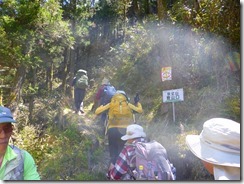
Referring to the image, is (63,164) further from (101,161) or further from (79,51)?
(79,51)

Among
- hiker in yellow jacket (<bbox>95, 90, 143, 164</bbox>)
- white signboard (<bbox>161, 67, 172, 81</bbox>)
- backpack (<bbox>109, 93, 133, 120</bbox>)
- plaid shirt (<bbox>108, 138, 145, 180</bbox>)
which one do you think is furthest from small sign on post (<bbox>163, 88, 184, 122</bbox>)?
plaid shirt (<bbox>108, 138, 145, 180</bbox>)

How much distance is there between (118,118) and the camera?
2424mm

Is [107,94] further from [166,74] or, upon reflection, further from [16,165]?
[16,165]

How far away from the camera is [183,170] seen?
1986 millimetres

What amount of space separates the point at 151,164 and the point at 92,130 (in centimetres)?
136

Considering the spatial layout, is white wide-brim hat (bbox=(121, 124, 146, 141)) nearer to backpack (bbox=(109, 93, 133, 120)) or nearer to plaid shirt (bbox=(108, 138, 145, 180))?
plaid shirt (bbox=(108, 138, 145, 180))

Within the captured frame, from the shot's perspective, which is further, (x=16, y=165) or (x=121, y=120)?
(x=121, y=120)

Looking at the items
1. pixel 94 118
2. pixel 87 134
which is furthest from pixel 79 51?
pixel 87 134

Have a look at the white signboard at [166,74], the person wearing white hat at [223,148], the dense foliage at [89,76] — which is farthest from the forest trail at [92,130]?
the person wearing white hat at [223,148]

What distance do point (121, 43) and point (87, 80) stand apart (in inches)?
47.7

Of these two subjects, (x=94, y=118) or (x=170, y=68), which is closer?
(x=170, y=68)

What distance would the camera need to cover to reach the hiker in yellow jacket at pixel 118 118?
2381 mm

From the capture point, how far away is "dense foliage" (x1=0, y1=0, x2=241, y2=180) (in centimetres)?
236

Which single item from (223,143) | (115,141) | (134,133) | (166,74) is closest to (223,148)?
(223,143)
